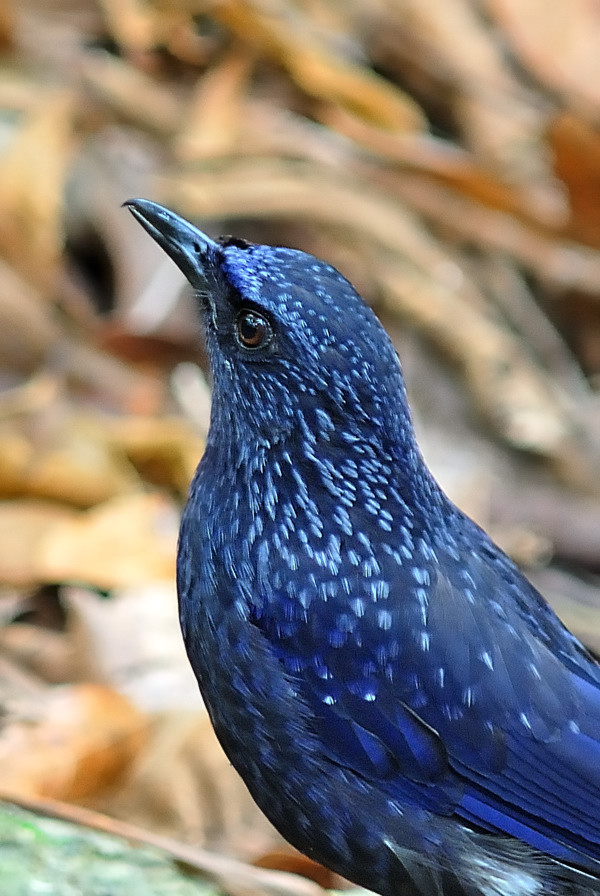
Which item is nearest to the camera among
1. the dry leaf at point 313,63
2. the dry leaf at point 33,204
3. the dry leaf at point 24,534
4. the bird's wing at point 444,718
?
the bird's wing at point 444,718

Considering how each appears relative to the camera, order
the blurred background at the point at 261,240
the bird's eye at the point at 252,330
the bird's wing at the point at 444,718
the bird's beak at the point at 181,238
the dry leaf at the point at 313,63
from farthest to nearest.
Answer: the dry leaf at the point at 313,63, the blurred background at the point at 261,240, the bird's beak at the point at 181,238, the bird's eye at the point at 252,330, the bird's wing at the point at 444,718

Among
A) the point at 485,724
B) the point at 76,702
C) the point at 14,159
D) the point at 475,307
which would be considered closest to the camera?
the point at 485,724

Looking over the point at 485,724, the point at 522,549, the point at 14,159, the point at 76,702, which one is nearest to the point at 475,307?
the point at 522,549

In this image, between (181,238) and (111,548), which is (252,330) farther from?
(111,548)

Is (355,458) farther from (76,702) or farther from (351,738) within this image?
(76,702)

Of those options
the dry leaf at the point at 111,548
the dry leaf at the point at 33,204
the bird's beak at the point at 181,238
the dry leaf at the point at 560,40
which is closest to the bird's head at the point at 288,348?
the bird's beak at the point at 181,238

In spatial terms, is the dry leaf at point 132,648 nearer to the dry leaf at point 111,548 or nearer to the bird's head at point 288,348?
the dry leaf at point 111,548
